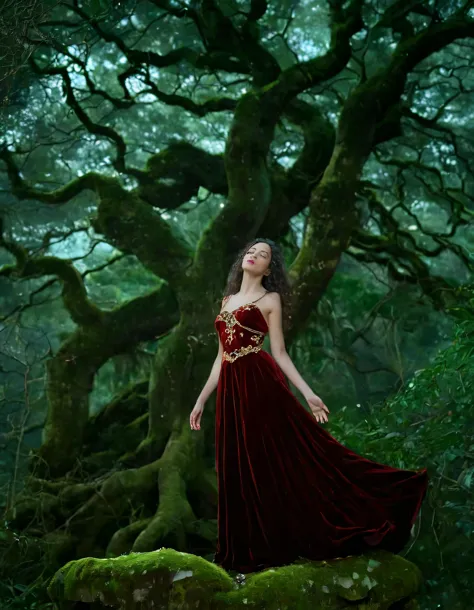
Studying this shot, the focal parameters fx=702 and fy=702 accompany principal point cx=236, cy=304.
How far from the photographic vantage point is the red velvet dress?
3.87 meters

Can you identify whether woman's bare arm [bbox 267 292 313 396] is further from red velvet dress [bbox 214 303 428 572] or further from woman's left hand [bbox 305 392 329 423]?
woman's left hand [bbox 305 392 329 423]

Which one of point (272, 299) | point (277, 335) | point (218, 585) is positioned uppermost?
point (272, 299)

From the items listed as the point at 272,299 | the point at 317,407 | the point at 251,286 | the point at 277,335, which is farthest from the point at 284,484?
the point at 251,286

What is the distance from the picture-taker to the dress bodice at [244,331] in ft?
13.9

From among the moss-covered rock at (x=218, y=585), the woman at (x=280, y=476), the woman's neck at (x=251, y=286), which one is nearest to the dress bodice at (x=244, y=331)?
the woman at (x=280, y=476)

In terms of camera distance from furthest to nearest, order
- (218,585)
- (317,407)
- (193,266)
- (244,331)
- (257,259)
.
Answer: (193,266), (257,259), (244,331), (317,407), (218,585)

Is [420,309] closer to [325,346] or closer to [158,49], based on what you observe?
[325,346]

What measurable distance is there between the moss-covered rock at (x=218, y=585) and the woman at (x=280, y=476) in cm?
15

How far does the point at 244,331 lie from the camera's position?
4.24 metres

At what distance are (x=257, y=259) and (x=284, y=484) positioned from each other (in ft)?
4.48

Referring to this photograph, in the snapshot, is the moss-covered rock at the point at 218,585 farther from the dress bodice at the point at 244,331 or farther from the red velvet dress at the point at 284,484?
the dress bodice at the point at 244,331

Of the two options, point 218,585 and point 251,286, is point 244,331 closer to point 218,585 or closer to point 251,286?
point 251,286

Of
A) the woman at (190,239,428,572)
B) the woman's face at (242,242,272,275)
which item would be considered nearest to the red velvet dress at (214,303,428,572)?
the woman at (190,239,428,572)

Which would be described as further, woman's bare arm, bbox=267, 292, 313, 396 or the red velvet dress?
woman's bare arm, bbox=267, 292, 313, 396
